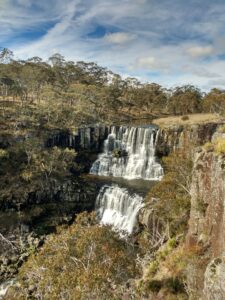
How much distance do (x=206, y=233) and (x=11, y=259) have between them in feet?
65.0

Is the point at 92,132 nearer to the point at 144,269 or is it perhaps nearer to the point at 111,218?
the point at 111,218

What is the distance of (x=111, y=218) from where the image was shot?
39750 mm

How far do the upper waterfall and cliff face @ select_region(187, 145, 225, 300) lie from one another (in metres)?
30.4

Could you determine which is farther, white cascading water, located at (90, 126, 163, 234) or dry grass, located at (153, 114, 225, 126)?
dry grass, located at (153, 114, 225, 126)

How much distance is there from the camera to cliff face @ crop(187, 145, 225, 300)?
14409 mm

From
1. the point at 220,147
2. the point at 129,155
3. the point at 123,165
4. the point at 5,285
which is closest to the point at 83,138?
the point at 129,155

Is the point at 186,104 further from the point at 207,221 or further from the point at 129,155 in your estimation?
the point at 207,221

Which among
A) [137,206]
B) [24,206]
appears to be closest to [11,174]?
[24,206]

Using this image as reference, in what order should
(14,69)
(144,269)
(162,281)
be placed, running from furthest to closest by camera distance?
(14,69) → (144,269) → (162,281)

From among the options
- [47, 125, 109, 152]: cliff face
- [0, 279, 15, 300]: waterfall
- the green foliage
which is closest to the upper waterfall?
[47, 125, 109, 152]: cliff face

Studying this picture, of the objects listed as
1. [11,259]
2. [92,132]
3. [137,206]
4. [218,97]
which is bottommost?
[11,259]

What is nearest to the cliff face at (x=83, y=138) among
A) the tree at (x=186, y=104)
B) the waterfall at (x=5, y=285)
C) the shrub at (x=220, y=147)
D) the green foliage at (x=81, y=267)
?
the waterfall at (x=5, y=285)

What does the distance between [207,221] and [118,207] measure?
22390 millimetres

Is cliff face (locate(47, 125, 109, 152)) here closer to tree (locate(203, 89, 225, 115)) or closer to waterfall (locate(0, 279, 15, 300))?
tree (locate(203, 89, 225, 115))
